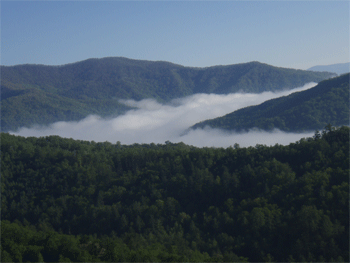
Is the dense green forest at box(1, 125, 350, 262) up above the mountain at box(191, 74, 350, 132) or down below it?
below

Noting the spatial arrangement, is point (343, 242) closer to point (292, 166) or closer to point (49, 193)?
point (292, 166)

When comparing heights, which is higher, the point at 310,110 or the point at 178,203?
the point at 310,110

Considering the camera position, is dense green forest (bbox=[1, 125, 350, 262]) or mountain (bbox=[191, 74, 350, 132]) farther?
mountain (bbox=[191, 74, 350, 132])

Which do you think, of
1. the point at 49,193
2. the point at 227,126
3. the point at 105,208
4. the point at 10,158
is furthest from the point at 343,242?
the point at 227,126

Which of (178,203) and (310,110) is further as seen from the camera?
(310,110)
